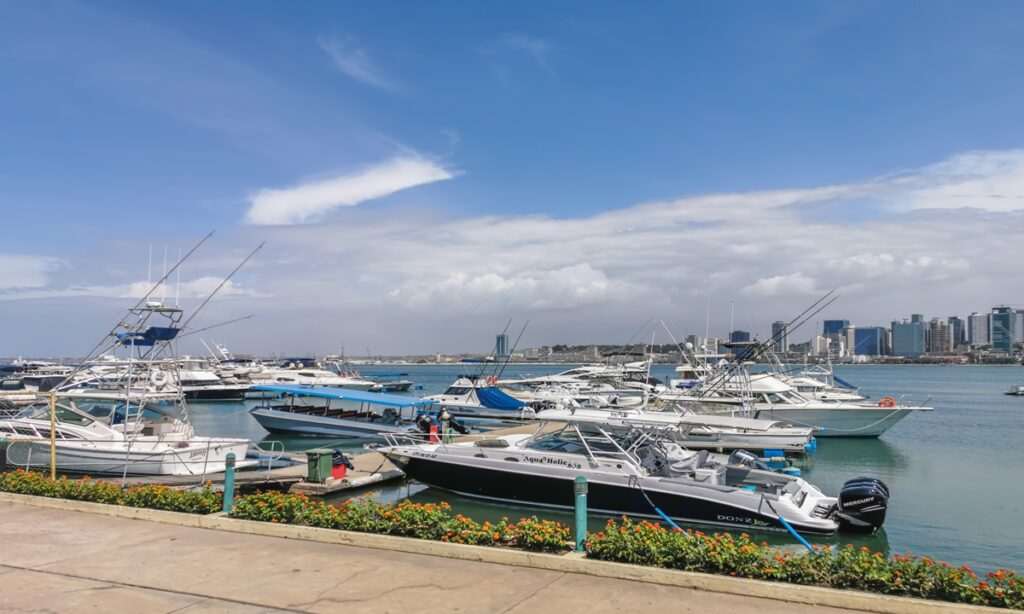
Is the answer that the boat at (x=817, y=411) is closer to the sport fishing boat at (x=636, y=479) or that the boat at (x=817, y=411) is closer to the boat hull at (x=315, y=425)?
the boat hull at (x=315, y=425)

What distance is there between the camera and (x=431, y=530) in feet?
33.5

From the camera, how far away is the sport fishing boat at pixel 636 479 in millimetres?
15406

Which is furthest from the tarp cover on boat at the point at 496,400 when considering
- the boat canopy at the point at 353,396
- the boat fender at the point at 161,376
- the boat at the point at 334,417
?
the boat fender at the point at 161,376

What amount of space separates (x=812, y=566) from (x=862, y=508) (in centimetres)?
817

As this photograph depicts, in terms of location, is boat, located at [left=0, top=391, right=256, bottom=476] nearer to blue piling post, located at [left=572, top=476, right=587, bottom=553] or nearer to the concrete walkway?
the concrete walkway

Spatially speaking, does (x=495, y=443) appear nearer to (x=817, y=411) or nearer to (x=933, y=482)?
(x=933, y=482)

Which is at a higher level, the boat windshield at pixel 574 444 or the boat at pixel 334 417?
the boat windshield at pixel 574 444

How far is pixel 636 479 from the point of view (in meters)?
16.1

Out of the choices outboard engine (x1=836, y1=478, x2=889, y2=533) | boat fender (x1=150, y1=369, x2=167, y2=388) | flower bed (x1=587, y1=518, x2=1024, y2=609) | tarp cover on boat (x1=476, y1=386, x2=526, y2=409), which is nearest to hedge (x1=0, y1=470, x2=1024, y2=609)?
flower bed (x1=587, y1=518, x2=1024, y2=609)

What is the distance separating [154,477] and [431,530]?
12844 mm

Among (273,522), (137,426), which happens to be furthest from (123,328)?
(273,522)

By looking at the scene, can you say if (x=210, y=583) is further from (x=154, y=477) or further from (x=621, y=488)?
(x=154, y=477)

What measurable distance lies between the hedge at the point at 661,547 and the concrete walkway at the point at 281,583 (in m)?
0.51

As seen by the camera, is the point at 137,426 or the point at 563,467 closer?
the point at 563,467
